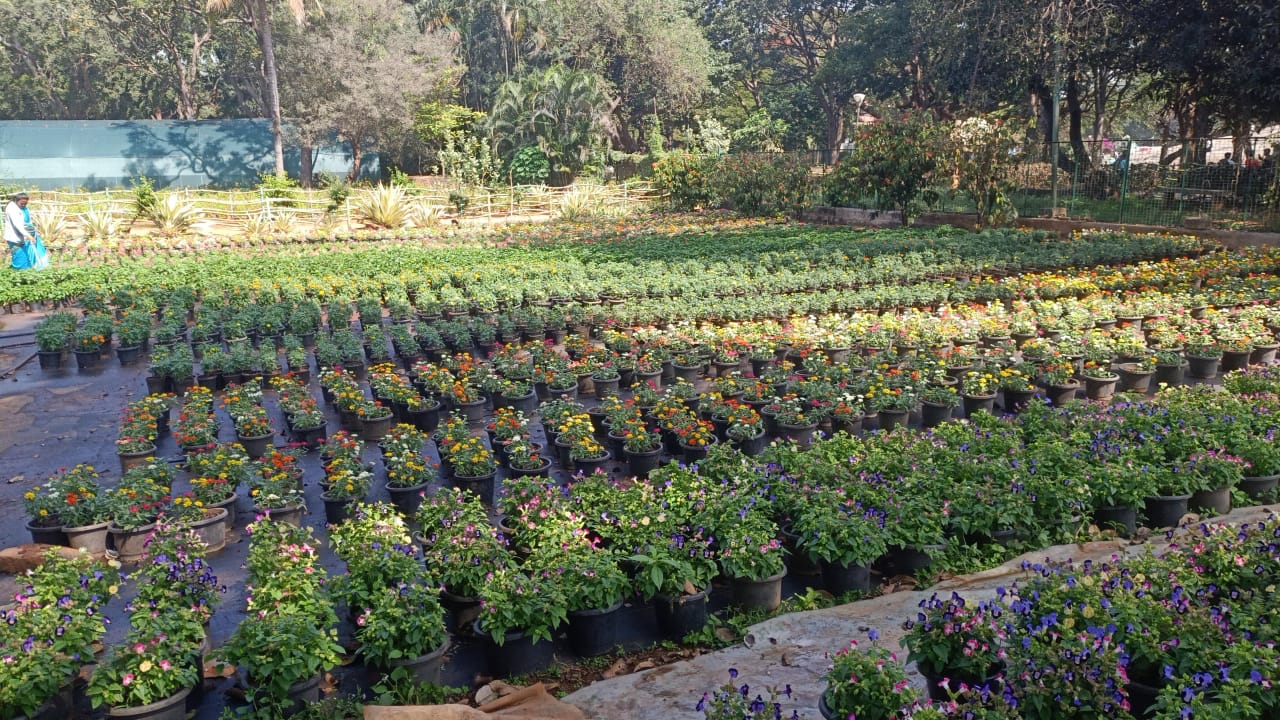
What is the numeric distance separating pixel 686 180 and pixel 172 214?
15.1m

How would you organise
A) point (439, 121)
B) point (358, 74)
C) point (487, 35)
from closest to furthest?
point (358, 74), point (439, 121), point (487, 35)

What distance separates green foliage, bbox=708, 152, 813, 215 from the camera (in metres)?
26.3

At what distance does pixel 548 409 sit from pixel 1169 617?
503 centimetres

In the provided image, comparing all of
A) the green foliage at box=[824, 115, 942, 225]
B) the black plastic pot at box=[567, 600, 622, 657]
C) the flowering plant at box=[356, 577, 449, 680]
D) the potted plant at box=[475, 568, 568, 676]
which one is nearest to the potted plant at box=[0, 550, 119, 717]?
the flowering plant at box=[356, 577, 449, 680]

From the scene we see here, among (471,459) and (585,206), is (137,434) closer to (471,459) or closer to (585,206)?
(471,459)

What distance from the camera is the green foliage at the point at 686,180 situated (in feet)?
97.2

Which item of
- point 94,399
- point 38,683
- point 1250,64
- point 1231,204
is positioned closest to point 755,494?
point 38,683

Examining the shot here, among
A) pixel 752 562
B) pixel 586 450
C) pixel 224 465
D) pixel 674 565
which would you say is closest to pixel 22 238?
pixel 224 465

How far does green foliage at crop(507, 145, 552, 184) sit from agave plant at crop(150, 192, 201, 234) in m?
14.5

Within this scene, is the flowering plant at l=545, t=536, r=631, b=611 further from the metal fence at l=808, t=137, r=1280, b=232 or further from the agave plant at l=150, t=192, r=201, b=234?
the agave plant at l=150, t=192, r=201, b=234

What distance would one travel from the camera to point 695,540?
4.98 m

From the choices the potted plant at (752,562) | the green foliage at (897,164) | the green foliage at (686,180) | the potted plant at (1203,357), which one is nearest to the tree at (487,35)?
the green foliage at (686,180)

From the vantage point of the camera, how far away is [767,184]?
26406 millimetres

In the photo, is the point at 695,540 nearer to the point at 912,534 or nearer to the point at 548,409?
the point at 912,534
